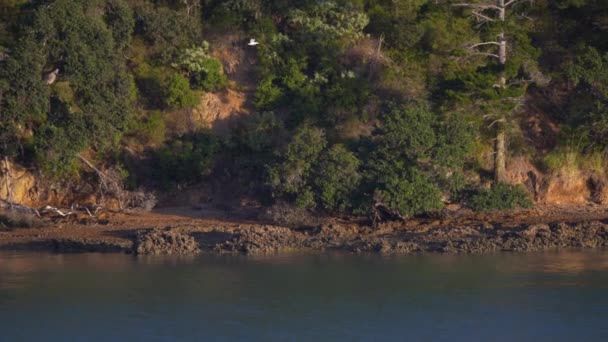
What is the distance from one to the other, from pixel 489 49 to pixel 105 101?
8512mm

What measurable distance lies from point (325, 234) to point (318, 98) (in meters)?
4.09

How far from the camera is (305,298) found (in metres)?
15.1

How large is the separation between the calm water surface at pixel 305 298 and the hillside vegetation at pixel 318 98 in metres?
2.63

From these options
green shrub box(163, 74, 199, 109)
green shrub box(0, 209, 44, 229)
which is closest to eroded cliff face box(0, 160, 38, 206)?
green shrub box(0, 209, 44, 229)

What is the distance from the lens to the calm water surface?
43.5 ft

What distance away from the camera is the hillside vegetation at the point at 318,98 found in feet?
65.1

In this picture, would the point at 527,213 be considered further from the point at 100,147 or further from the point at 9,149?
the point at 9,149

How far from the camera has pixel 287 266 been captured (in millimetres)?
17281

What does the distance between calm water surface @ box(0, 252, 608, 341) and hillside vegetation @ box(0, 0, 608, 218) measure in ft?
8.61

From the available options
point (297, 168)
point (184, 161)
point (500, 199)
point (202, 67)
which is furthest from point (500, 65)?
point (184, 161)

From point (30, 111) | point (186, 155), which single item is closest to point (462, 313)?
point (186, 155)

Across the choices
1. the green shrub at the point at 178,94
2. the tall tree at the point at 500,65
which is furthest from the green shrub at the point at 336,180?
the green shrub at the point at 178,94

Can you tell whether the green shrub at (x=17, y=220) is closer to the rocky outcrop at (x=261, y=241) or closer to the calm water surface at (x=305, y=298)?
the calm water surface at (x=305, y=298)

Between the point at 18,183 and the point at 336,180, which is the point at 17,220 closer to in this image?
the point at 18,183
